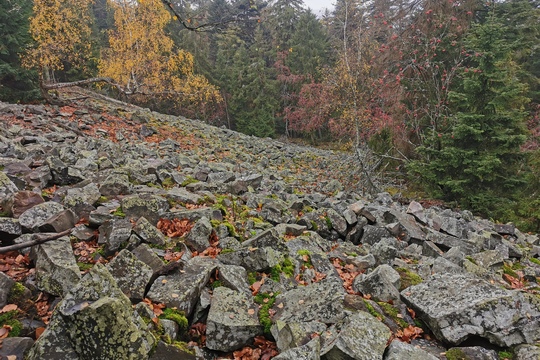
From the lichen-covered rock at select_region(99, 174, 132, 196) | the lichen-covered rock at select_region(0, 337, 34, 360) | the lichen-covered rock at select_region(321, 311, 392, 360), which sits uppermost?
the lichen-covered rock at select_region(99, 174, 132, 196)

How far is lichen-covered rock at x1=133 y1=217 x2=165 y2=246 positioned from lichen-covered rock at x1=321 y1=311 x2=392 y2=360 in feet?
7.45

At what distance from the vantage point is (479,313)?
2834 mm

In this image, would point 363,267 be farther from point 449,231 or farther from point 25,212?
point 25,212

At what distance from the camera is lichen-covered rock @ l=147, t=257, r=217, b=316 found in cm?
294

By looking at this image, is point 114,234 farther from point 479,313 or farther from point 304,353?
point 479,313

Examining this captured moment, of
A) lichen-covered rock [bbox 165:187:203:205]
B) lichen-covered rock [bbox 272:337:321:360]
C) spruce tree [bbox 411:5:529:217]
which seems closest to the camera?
lichen-covered rock [bbox 272:337:321:360]

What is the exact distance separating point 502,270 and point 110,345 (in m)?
5.51

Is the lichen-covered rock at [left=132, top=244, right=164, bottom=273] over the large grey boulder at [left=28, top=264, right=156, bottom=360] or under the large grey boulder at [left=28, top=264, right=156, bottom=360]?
under

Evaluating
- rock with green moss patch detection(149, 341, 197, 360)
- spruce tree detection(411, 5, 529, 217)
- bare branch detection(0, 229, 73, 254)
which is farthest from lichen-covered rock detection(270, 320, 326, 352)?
spruce tree detection(411, 5, 529, 217)

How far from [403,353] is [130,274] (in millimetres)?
2354

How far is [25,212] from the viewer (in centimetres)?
365

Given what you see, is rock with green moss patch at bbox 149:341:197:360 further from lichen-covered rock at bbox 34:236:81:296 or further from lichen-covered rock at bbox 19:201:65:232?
lichen-covered rock at bbox 19:201:65:232

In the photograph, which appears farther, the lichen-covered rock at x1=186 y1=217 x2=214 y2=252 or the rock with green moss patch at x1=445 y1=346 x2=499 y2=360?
the lichen-covered rock at x1=186 y1=217 x2=214 y2=252

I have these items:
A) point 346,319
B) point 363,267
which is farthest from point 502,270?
point 346,319
